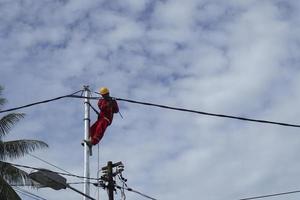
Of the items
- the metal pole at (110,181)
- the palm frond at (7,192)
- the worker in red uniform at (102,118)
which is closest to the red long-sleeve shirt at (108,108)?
the worker in red uniform at (102,118)

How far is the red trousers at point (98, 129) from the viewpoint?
13781mm

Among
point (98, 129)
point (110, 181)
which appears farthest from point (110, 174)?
point (98, 129)

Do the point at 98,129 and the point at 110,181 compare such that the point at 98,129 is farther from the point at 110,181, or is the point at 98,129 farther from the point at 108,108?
the point at 110,181

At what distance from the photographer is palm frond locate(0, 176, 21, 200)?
18.3 metres

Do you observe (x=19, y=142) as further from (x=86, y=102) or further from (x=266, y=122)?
(x=266, y=122)

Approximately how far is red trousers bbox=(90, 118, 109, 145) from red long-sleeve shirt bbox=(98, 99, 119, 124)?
0.31 feet

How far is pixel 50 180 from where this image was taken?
12.1 meters

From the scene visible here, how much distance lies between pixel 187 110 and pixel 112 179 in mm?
5723

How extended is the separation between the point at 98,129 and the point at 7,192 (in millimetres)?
5685

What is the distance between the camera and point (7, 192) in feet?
60.5

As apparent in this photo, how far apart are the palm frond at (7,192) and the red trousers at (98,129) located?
210 inches

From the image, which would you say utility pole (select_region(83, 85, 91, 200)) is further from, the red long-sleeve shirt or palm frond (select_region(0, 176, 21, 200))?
palm frond (select_region(0, 176, 21, 200))

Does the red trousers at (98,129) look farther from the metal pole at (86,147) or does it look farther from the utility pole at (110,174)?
the utility pole at (110,174)

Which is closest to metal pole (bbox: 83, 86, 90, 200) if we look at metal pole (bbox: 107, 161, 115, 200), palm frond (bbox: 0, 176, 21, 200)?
metal pole (bbox: 107, 161, 115, 200)
